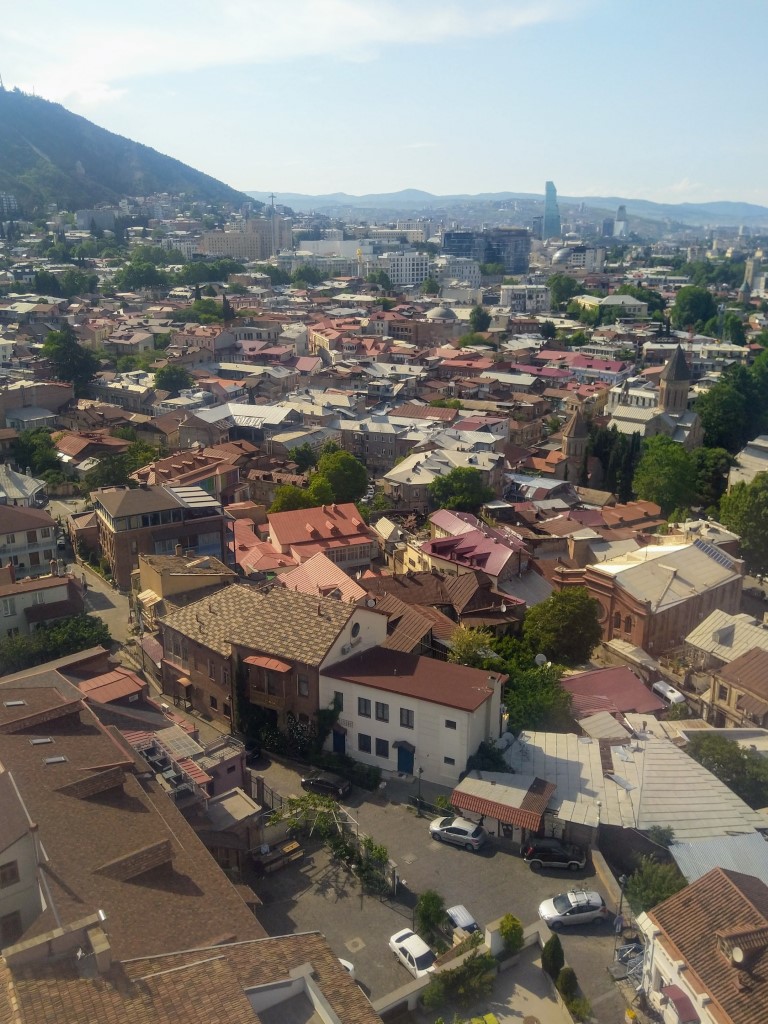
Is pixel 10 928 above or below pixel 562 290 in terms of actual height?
below

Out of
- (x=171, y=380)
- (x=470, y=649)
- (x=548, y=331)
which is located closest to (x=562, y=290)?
(x=548, y=331)

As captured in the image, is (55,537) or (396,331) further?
(396,331)

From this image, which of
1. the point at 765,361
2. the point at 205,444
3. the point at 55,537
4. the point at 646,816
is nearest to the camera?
the point at 646,816

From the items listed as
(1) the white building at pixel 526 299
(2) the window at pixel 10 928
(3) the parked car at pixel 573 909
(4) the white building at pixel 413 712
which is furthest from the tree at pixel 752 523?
(1) the white building at pixel 526 299

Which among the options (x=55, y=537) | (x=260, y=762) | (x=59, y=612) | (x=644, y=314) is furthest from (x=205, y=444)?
(x=644, y=314)

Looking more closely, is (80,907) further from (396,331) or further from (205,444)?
(396,331)

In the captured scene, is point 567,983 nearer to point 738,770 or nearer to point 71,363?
point 738,770

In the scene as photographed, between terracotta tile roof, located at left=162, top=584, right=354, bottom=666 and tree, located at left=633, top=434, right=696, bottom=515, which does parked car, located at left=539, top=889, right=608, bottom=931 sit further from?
tree, located at left=633, top=434, right=696, bottom=515
